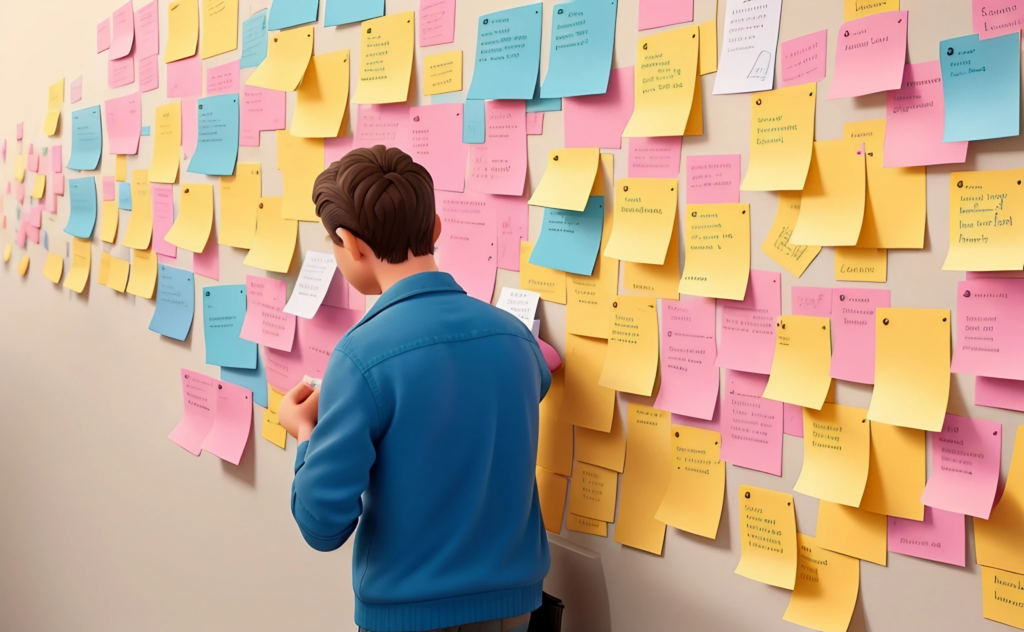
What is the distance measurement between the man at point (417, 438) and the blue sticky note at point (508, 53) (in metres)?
0.22

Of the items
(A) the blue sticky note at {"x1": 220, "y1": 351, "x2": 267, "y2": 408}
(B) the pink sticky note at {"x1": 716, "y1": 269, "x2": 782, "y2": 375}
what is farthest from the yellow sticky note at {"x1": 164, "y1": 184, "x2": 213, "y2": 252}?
(B) the pink sticky note at {"x1": 716, "y1": 269, "x2": 782, "y2": 375}

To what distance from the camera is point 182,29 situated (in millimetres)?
1634

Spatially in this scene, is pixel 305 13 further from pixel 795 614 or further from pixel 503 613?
pixel 795 614

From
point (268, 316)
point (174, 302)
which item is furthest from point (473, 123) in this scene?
point (174, 302)

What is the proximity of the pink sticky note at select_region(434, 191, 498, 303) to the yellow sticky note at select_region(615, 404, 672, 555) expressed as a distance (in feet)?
0.98

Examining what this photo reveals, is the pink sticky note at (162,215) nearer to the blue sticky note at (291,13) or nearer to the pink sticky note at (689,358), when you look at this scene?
the blue sticky note at (291,13)

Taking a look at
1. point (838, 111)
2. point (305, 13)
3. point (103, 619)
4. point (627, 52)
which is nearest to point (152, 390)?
point (103, 619)

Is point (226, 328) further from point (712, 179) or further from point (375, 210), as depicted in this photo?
point (712, 179)

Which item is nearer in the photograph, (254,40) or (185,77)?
(254,40)

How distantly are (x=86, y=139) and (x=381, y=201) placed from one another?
59.2 inches

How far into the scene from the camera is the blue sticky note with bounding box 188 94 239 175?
1516mm

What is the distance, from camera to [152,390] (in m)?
1.84

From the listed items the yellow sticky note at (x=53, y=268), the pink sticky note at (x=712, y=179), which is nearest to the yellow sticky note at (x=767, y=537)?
the pink sticky note at (x=712, y=179)

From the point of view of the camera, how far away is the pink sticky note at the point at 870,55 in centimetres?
75
